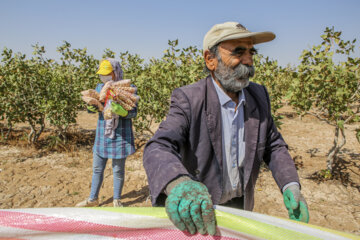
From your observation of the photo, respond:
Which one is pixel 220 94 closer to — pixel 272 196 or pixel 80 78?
pixel 272 196

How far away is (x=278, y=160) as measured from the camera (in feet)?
5.95

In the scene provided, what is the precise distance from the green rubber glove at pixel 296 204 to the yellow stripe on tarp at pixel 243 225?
0.34 meters

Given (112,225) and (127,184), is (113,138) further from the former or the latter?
(112,225)

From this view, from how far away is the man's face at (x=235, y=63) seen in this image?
168 centimetres

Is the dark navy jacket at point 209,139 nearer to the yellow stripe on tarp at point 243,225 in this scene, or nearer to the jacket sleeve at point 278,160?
the jacket sleeve at point 278,160

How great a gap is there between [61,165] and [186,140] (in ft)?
16.1

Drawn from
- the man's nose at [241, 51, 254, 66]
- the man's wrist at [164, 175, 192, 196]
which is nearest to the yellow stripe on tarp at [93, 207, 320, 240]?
the man's wrist at [164, 175, 192, 196]

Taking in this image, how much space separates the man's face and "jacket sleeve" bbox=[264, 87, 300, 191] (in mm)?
382

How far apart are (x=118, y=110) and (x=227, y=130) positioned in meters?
1.88

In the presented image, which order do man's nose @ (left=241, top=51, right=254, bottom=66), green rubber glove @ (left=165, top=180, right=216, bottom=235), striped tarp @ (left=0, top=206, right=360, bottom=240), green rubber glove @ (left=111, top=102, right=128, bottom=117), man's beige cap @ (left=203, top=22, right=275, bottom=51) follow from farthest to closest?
green rubber glove @ (left=111, top=102, right=128, bottom=117), man's nose @ (left=241, top=51, right=254, bottom=66), man's beige cap @ (left=203, top=22, right=275, bottom=51), striped tarp @ (left=0, top=206, right=360, bottom=240), green rubber glove @ (left=165, top=180, right=216, bottom=235)

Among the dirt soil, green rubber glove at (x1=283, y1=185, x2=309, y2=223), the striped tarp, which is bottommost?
the dirt soil

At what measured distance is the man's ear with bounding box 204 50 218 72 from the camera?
5.80ft

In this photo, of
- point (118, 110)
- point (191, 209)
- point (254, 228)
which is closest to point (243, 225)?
point (254, 228)

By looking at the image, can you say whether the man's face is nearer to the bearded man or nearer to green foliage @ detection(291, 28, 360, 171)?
the bearded man
